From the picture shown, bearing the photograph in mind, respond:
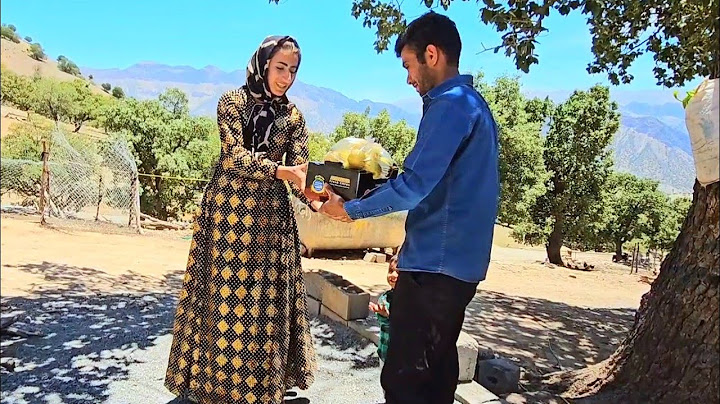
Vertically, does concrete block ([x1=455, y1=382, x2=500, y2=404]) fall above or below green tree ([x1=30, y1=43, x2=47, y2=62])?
below

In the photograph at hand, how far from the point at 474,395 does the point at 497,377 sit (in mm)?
339

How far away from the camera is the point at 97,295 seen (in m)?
5.36

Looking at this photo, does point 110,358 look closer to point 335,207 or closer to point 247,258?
point 247,258

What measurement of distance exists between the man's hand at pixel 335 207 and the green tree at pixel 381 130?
51.4 feet

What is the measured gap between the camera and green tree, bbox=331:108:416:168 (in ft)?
60.7

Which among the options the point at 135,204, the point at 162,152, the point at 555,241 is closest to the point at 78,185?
the point at 135,204

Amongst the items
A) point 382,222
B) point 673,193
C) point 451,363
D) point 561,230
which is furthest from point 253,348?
point 673,193

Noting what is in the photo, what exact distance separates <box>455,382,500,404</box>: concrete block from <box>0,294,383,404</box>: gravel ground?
0.46m

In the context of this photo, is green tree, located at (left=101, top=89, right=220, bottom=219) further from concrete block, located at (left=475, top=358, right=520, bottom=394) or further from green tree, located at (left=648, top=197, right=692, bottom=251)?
green tree, located at (left=648, top=197, right=692, bottom=251)

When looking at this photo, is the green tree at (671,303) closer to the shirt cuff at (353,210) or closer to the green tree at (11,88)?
the shirt cuff at (353,210)

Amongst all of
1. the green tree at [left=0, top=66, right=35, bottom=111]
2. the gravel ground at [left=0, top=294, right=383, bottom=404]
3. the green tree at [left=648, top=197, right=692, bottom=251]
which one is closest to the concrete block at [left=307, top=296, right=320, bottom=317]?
the gravel ground at [left=0, top=294, right=383, bottom=404]

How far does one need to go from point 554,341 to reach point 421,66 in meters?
4.08

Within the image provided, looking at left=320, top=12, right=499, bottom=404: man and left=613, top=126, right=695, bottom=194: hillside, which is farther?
left=613, top=126, right=695, bottom=194: hillside

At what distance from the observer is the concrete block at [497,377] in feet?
10.8
